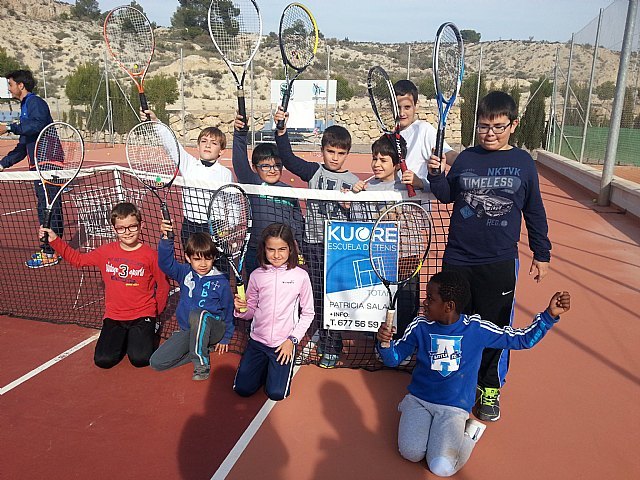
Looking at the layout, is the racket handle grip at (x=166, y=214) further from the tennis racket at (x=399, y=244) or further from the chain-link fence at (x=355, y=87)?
the chain-link fence at (x=355, y=87)

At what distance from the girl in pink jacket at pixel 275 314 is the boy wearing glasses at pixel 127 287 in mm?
848

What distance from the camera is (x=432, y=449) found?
8.86ft

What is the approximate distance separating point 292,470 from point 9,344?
270 centimetres

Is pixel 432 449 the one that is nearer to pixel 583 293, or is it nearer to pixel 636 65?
pixel 583 293

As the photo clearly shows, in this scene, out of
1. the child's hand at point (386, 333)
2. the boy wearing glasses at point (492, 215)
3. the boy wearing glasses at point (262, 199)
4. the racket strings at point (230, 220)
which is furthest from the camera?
the boy wearing glasses at point (262, 199)

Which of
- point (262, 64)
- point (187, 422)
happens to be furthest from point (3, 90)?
point (187, 422)

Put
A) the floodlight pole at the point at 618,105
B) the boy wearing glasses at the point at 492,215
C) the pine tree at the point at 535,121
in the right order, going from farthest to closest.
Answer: the pine tree at the point at 535,121 → the floodlight pole at the point at 618,105 → the boy wearing glasses at the point at 492,215

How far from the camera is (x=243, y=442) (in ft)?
9.57

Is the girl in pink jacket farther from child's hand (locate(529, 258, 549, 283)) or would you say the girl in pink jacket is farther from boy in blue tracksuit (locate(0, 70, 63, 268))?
boy in blue tracksuit (locate(0, 70, 63, 268))

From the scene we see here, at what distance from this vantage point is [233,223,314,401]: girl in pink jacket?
3369 mm

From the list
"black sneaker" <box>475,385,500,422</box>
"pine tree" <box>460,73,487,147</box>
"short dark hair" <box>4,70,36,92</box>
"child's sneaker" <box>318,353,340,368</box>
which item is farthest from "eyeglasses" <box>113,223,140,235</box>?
"pine tree" <box>460,73,487,147</box>

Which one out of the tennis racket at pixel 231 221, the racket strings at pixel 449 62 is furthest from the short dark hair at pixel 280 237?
the racket strings at pixel 449 62

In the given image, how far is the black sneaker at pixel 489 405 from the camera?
3.13 metres

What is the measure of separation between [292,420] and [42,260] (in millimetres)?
4190
